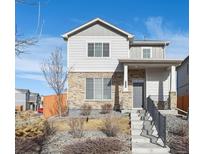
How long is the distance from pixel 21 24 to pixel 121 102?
35.6 ft

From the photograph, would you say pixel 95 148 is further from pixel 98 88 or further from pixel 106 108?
pixel 98 88

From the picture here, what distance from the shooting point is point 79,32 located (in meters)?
14.5

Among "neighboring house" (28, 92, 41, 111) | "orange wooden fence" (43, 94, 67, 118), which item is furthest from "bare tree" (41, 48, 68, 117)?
"neighboring house" (28, 92, 41, 111)

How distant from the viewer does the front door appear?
48.6ft

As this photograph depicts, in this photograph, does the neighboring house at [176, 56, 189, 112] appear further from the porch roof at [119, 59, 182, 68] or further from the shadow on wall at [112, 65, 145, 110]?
the shadow on wall at [112, 65, 145, 110]

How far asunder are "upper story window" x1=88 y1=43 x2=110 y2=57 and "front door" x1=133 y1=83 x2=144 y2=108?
6.29ft

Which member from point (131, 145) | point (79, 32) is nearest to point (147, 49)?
point (79, 32)

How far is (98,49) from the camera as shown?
1453cm

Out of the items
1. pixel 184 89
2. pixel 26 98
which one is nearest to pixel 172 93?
pixel 184 89

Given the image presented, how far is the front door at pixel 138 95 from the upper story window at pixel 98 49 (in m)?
1.92

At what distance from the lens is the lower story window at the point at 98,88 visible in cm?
1445

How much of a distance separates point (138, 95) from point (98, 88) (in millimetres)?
1844

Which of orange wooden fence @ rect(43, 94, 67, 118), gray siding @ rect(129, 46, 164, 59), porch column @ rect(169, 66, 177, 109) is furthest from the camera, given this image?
gray siding @ rect(129, 46, 164, 59)
